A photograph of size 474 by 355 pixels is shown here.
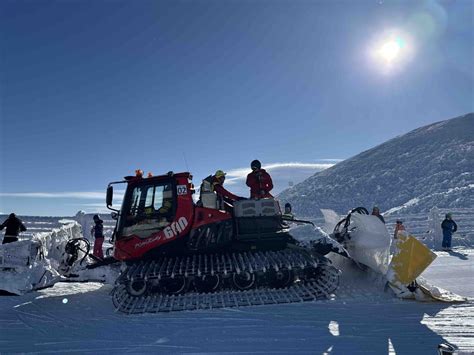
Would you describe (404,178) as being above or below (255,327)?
above

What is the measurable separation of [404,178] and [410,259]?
50.0 meters

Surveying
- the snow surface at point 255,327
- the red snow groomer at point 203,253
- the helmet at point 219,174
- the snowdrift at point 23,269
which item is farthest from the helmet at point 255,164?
the snowdrift at point 23,269

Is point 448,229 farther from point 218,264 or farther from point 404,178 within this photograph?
point 404,178

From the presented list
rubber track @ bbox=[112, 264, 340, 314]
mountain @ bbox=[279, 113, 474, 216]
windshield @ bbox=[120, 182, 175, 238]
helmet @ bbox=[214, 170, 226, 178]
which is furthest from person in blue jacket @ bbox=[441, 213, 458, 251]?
mountain @ bbox=[279, 113, 474, 216]

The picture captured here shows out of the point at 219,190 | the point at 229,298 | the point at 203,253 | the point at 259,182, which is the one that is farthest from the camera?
the point at 259,182

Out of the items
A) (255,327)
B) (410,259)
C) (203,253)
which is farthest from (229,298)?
(410,259)

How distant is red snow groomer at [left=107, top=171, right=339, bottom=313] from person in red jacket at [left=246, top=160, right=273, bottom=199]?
50cm

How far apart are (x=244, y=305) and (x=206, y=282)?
1.07 meters

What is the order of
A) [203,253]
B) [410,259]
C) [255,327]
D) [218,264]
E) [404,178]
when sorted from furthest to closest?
[404,178] → [203,253] → [218,264] → [410,259] → [255,327]

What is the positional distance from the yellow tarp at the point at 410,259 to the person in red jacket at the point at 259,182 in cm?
291

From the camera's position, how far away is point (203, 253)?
25.7 feet

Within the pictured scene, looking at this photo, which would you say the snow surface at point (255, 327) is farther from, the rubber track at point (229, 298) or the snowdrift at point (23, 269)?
the snowdrift at point (23, 269)

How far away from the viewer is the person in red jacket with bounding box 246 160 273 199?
28.1 feet

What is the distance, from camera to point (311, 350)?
4.66 metres
